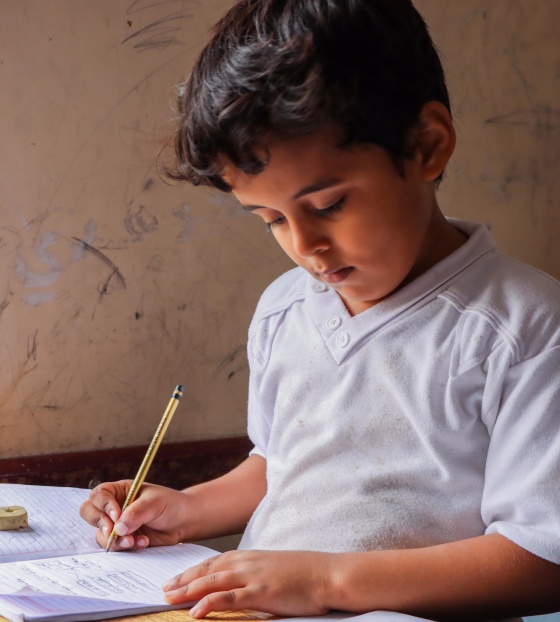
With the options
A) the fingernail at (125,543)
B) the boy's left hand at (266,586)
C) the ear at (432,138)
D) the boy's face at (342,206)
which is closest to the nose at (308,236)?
the boy's face at (342,206)

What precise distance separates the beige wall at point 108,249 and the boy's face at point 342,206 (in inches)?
26.5

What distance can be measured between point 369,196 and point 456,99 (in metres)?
1.10

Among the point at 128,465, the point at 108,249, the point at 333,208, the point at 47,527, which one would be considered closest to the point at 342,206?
the point at 333,208

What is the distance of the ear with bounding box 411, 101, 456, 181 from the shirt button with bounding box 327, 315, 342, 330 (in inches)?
6.7

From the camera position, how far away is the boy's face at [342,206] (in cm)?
80

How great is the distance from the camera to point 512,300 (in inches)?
33.2

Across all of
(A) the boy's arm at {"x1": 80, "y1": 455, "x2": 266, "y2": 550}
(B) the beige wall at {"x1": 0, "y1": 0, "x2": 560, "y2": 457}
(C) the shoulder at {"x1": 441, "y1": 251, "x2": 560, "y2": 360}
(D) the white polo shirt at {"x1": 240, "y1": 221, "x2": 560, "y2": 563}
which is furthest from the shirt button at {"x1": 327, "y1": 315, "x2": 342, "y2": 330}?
(B) the beige wall at {"x1": 0, "y1": 0, "x2": 560, "y2": 457}

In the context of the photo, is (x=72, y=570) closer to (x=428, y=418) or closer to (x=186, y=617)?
(x=186, y=617)

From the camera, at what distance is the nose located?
0.83 m

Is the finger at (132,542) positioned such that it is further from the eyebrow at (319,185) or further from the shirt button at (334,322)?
the eyebrow at (319,185)

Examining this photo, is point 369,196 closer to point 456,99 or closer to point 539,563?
point 539,563

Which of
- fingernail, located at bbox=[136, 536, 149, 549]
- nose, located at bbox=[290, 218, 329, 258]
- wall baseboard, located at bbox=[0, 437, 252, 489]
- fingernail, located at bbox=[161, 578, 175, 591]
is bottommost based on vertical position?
wall baseboard, located at bbox=[0, 437, 252, 489]

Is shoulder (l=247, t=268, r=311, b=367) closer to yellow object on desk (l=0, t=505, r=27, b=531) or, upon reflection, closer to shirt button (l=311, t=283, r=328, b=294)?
shirt button (l=311, t=283, r=328, b=294)

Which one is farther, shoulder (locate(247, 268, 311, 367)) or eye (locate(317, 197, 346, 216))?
shoulder (locate(247, 268, 311, 367))
